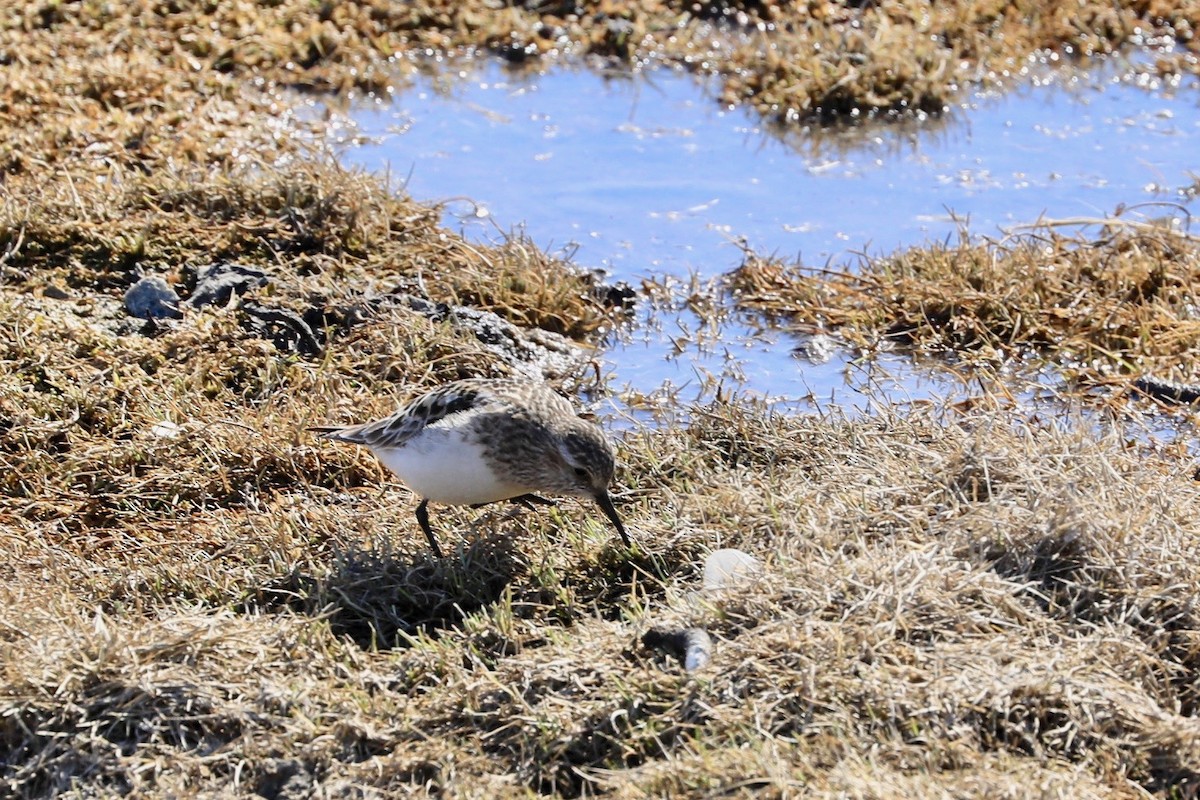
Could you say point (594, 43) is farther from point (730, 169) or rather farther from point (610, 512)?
point (610, 512)

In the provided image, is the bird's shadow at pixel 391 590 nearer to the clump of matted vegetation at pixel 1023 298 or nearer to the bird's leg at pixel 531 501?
the bird's leg at pixel 531 501

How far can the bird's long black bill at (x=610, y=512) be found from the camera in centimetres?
548

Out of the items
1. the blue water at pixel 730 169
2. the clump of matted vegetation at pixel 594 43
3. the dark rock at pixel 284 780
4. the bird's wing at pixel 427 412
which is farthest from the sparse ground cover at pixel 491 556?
the clump of matted vegetation at pixel 594 43

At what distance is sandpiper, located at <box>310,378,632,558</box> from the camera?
5.48m

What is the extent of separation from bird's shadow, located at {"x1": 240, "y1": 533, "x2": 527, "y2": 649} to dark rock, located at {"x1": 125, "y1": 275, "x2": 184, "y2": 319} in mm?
2248

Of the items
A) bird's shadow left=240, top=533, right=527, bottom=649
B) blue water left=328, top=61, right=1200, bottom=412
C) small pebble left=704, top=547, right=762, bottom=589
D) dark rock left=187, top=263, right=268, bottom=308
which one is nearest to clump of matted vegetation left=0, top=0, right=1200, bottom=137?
blue water left=328, top=61, right=1200, bottom=412

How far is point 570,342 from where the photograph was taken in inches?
301

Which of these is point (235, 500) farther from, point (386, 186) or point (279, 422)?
point (386, 186)

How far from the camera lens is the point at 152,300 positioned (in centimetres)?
729

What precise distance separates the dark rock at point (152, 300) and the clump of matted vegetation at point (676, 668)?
5.95 ft

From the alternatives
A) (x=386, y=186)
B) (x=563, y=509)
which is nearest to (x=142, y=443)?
(x=563, y=509)

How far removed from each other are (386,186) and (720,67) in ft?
10.5

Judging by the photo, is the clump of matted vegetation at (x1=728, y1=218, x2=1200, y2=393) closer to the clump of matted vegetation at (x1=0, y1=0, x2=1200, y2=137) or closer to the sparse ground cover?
the sparse ground cover

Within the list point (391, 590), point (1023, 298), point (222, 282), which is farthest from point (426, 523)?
→ point (1023, 298)
